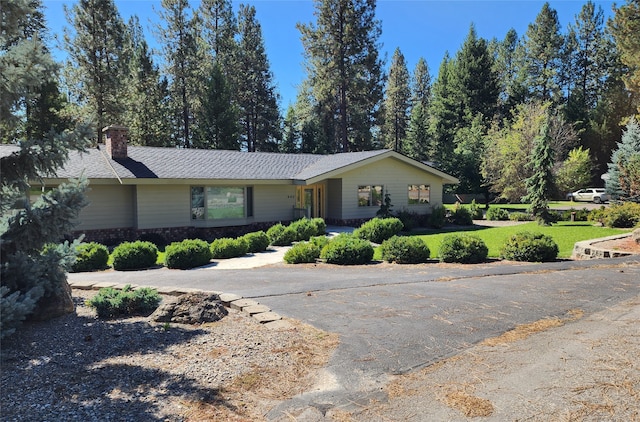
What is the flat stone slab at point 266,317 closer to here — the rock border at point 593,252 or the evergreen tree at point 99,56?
the rock border at point 593,252

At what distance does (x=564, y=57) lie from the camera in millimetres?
45500

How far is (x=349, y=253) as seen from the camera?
11.1m

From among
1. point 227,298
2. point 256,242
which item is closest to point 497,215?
point 256,242

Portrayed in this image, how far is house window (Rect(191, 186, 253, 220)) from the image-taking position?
1775cm

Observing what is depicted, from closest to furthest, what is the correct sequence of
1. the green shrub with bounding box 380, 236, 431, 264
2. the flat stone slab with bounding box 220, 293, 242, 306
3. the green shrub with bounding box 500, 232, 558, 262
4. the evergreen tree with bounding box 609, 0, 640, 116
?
the flat stone slab with bounding box 220, 293, 242, 306, the green shrub with bounding box 500, 232, 558, 262, the green shrub with bounding box 380, 236, 431, 264, the evergreen tree with bounding box 609, 0, 640, 116

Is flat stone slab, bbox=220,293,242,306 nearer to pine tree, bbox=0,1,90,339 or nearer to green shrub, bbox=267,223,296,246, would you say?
pine tree, bbox=0,1,90,339

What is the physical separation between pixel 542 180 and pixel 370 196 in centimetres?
812

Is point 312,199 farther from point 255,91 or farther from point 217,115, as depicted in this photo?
point 255,91

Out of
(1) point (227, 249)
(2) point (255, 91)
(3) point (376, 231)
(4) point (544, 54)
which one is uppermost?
(4) point (544, 54)

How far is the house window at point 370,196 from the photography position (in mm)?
21203

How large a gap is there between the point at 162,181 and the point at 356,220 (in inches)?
372

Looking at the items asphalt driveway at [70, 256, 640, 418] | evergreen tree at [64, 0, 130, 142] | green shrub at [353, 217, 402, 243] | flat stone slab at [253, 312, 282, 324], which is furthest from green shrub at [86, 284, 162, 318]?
evergreen tree at [64, 0, 130, 142]

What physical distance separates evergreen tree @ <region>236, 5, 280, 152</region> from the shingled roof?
17.7 meters

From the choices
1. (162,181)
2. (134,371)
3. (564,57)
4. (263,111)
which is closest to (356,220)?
(162,181)
